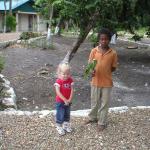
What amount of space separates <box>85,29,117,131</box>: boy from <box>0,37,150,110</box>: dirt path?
99.6 inches

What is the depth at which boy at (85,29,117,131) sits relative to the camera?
686 cm

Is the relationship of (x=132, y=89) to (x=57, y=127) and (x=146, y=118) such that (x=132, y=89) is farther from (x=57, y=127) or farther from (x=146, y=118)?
(x=57, y=127)

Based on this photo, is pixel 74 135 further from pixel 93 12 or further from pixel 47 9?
pixel 47 9

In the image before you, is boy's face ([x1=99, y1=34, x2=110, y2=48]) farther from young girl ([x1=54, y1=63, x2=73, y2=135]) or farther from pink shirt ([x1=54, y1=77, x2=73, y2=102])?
pink shirt ([x1=54, y1=77, x2=73, y2=102])

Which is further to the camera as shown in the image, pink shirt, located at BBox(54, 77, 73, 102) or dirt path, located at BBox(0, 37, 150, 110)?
dirt path, located at BBox(0, 37, 150, 110)

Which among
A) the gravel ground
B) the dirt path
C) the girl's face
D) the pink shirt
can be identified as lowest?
the dirt path

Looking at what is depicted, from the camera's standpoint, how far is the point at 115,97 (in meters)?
10.8

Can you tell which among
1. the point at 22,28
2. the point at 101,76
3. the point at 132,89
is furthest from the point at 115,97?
the point at 22,28

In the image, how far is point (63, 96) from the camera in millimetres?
6773

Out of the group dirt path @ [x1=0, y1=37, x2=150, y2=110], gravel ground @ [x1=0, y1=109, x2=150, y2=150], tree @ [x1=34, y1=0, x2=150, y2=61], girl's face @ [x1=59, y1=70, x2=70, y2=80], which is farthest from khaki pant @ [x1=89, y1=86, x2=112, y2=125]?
tree @ [x1=34, y1=0, x2=150, y2=61]

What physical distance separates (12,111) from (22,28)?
49.1 m

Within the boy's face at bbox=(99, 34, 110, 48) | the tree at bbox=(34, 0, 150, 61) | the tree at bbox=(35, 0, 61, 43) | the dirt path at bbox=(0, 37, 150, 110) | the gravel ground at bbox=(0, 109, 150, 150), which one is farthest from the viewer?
the tree at bbox=(35, 0, 61, 43)

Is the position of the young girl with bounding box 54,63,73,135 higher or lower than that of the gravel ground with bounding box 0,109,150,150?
higher

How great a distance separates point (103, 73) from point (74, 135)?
3.35ft
